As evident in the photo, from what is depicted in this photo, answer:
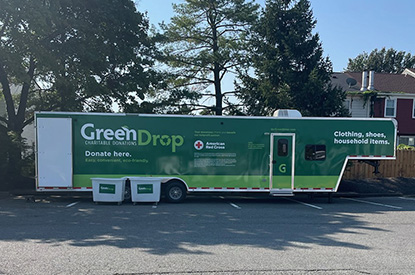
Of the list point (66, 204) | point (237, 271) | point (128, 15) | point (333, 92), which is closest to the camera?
point (237, 271)

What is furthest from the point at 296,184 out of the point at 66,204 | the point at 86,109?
the point at 86,109

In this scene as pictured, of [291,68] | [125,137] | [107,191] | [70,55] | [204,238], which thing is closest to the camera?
[204,238]

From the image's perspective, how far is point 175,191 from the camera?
1122 cm

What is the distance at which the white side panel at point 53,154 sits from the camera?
35.4 ft

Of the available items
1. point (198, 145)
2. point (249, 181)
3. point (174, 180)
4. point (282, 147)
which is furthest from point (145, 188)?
point (282, 147)

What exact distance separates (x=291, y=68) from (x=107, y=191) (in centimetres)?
1114

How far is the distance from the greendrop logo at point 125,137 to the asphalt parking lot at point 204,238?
210 centimetres

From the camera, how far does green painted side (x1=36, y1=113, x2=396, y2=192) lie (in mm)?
11016

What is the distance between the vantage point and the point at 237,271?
5.02 metres

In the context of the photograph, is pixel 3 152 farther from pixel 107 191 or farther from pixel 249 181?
pixel 249 181

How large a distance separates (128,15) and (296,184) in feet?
34.2

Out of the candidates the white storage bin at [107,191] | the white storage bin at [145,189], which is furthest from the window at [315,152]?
the white storage bin at [107,191]

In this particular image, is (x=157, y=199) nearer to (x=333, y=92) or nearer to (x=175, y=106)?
(x=175, y=106)

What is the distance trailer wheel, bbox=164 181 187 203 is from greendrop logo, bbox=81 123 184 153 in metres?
1.16
